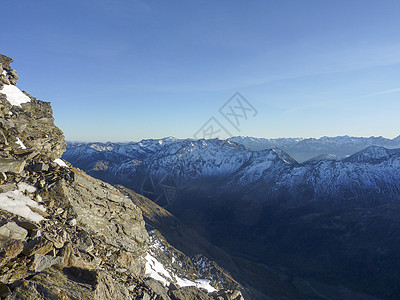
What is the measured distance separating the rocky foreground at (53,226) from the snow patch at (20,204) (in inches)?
2.7

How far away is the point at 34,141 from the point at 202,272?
277ft

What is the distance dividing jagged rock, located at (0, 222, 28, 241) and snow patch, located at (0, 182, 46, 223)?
3144 millimetres

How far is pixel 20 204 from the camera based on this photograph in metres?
20.6

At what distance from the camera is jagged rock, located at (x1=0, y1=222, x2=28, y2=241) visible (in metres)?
15.6

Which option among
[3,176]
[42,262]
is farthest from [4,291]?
[3,176]

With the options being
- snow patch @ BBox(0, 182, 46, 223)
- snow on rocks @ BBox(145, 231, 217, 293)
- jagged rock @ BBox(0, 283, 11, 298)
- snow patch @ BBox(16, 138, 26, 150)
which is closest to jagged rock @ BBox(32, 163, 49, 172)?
snow patch @ BBox(0, 182, 46, 223)

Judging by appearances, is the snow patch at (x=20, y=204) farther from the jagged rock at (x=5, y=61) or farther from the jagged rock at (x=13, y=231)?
the jagged rock at (x=5, y=61)

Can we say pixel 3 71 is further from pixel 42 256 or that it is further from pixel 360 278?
pixel 360 278

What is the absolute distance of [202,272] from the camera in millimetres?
95188

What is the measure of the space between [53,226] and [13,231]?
4.87 m

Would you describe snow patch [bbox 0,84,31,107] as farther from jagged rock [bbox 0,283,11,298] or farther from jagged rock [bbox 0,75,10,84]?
jagged rock [bbox 0,283,11,298]

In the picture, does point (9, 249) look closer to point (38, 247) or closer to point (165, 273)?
point (38, 247)

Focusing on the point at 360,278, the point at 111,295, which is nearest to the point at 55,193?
the point at 111,295

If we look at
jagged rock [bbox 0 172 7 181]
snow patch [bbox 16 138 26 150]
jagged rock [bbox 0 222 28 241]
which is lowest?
jagged rock [bbox 0 222 28 241]
